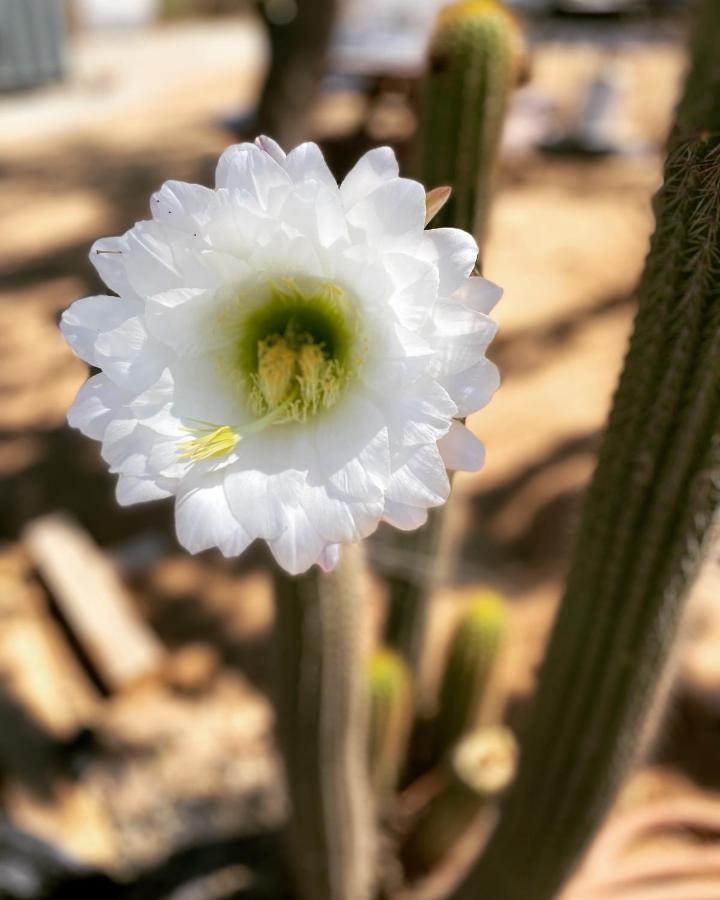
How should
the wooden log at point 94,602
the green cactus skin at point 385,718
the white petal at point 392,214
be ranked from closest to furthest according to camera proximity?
the white petal at point 392,214 → the green cactus skin at point 385,718 → the wooden log at point 94,602

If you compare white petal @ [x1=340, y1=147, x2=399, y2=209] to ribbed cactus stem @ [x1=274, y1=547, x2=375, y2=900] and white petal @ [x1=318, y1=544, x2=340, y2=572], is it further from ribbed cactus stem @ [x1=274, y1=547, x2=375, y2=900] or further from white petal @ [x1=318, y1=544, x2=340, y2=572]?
ribbed cactus stem @ [x1=274, y1=547, x2=375, y2=900]

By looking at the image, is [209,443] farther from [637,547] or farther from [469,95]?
[469,95]

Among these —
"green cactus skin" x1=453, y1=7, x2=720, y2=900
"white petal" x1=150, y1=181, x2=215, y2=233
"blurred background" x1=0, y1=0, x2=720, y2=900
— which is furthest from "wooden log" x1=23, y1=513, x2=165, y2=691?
"white petal" x1=150, y1=181, x2=215, y2=233

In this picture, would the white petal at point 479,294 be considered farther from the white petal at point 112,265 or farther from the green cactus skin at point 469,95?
the green cactus skin at point 469,95

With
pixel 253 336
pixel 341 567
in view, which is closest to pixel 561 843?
pixel 341 567

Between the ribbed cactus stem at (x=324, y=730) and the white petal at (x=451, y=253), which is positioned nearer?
the white petal at (x=451, y=253)

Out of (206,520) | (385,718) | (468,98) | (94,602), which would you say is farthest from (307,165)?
(94,602)

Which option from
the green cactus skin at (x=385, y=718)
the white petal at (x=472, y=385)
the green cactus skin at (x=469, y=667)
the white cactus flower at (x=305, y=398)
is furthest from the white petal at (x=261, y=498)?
the green cactus skin at (x=469, y=667)
